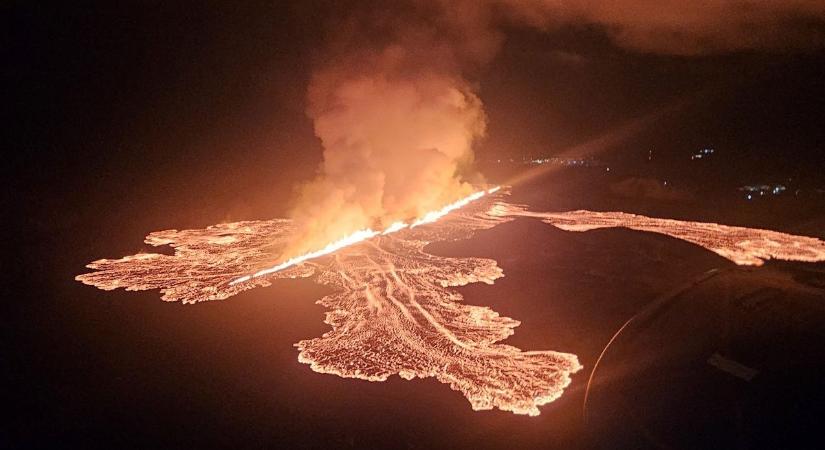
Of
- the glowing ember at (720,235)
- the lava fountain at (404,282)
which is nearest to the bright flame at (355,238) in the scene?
the lava fountain at (404,282)

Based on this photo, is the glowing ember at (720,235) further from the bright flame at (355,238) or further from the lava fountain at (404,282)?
the bright flame at (355,238)

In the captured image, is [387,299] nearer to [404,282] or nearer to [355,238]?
[404,282]

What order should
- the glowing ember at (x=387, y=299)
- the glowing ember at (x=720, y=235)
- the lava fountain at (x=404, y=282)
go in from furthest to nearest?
the glowing ember at (x=720, y=235) → the lava fountain at (x=404, y=282) → the glowing ember at (x=387, y=299)

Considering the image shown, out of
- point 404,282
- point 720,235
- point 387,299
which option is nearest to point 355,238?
point 404,282

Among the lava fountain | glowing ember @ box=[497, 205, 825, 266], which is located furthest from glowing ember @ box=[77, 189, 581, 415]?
glowing ember @ box=[497, 205, 825, 266]

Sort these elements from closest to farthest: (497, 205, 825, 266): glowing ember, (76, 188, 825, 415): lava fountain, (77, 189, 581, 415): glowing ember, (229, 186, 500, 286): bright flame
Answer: (77, 189, 581, 415): glowing ember, (76, 188, 825, 415): lava fountain, (229, 186, 500, 286): bright flame, (497, 205, 825, 266): glowing ember

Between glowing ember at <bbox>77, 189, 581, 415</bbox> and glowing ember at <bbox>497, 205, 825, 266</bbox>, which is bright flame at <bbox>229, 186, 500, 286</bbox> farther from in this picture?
glowing ember at <bbox>497, 205, 825, 266</bbox>

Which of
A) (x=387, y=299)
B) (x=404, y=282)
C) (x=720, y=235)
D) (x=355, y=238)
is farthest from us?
(x=355, y=238)

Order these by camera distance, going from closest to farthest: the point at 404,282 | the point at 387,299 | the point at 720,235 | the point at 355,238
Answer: the point at 387,299 → the point at 404,282 → the point at 720,235 → the point at 355,238
